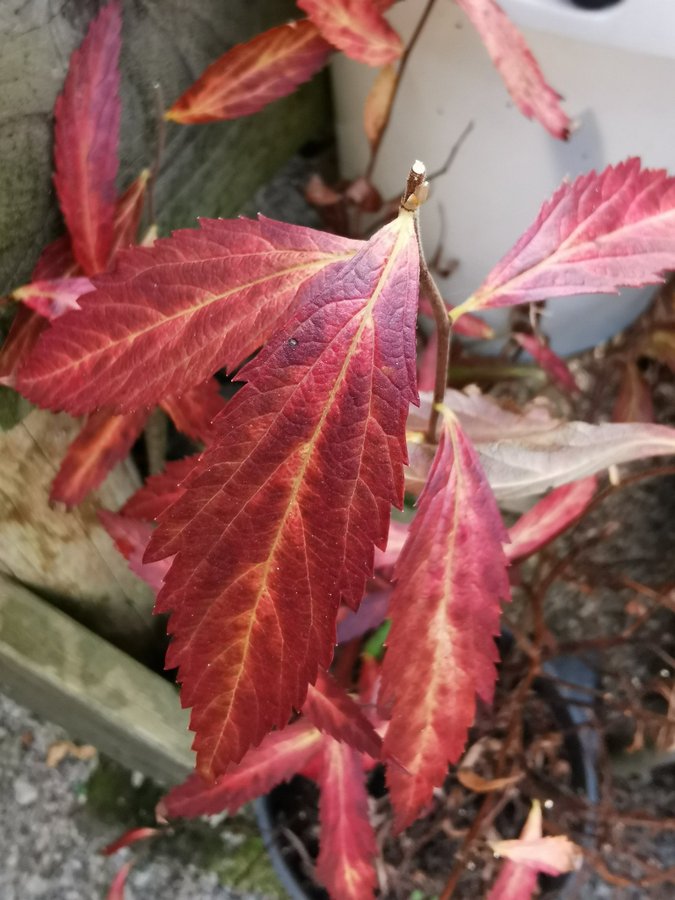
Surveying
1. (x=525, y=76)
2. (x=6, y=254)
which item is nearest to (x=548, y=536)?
(x=525, y=76)

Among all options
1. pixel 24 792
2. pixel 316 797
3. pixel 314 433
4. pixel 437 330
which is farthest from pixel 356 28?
pixel 24 792

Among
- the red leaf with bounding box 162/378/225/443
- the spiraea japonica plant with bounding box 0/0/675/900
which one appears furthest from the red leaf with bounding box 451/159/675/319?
the red leaf with bounding box 162/378/225/443

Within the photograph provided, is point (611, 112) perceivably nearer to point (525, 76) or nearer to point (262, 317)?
point (525, 76)

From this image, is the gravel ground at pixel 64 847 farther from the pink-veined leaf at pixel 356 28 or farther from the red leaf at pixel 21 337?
the pink-veined leaf at pixel 356 28

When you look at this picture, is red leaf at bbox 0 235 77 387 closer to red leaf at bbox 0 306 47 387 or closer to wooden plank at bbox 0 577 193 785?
red leaf at bbox 0 306 47 387

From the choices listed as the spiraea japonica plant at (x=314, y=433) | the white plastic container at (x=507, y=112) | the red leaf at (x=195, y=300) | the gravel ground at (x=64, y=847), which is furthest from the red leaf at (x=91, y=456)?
the gravel ground at (x=64, y=847)

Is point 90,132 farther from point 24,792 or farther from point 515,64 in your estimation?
point 24,792
